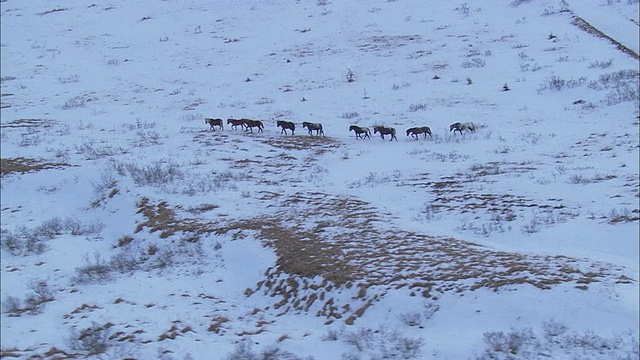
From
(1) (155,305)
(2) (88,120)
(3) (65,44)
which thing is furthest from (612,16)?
(3) (65,44)

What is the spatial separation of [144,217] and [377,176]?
629 centimetres

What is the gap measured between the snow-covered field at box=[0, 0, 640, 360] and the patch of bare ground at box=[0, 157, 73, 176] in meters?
0.12

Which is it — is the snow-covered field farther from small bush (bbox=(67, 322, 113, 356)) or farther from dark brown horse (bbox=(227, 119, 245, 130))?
dark brown horse (bbox=(227, 119, 245, 130))

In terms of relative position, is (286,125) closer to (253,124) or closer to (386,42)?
(253,124)

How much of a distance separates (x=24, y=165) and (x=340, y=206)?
10.9 m

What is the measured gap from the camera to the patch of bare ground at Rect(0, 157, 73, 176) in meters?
17.0

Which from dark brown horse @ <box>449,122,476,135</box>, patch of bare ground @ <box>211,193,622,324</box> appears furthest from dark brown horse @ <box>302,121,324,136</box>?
patch of bare ground @ <box>211,193,622,324</box>

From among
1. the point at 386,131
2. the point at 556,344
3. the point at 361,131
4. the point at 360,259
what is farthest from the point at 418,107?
the point at 556,344

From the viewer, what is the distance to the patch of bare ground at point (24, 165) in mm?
17000

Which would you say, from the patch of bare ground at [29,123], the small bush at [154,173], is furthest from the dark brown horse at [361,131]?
the patch of bare ground at [29,123]

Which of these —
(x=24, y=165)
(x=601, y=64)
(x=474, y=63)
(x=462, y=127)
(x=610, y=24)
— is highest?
(x=610, y=24)

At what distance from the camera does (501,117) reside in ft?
66.0

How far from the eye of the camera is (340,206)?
42.3 ft

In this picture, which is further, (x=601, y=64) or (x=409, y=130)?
(x=601, y=64)
